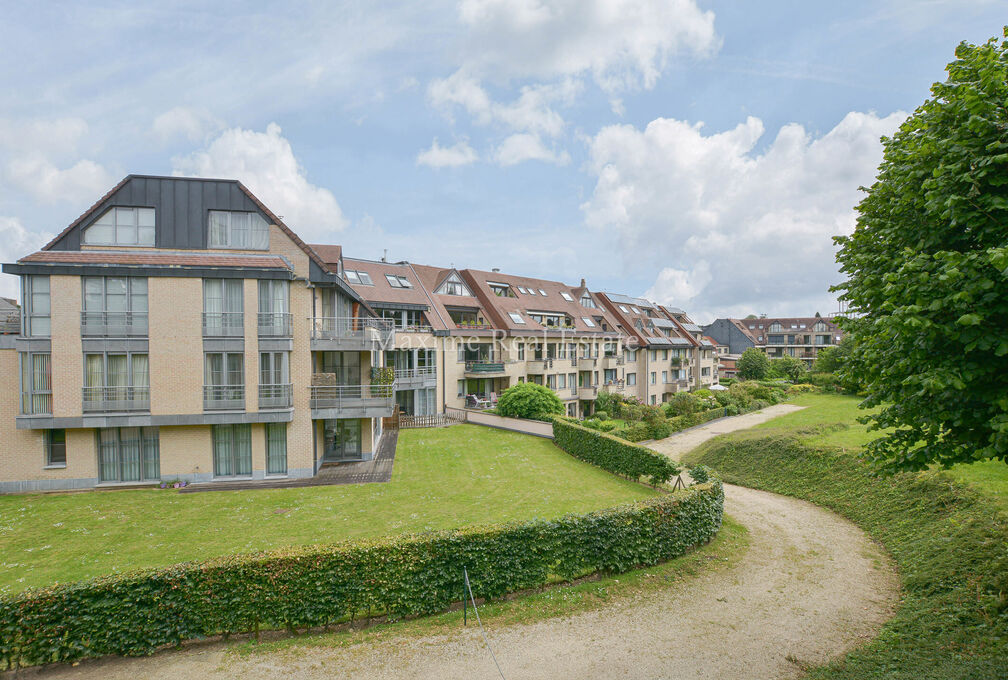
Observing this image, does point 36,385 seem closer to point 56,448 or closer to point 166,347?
point 56,448

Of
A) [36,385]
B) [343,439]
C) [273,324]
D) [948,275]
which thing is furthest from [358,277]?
[948,275]

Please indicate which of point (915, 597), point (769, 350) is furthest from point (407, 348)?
point (769, 350)

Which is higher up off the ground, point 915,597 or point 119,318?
point 119,318

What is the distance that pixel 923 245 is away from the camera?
8.49m

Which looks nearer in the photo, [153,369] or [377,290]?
[153,369]

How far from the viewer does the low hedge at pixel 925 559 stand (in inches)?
336

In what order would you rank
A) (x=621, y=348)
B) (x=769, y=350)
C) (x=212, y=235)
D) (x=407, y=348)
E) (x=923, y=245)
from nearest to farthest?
(x=923, y=245) < (x=212, y=235) < (x=407, y=348) < (x=621, y=348) < (x=769, y=350)

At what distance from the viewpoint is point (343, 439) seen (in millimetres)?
25109

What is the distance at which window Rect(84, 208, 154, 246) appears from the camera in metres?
20.9

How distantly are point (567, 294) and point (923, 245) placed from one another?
139 feet

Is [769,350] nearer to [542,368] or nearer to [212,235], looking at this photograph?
[542,368]

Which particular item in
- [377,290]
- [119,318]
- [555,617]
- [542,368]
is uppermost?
[377,290]

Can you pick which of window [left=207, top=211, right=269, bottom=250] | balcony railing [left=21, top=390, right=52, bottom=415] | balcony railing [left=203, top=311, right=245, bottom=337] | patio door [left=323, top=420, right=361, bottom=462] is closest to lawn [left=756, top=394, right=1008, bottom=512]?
patio door [left=323, top=420, right=361, bottom=462]

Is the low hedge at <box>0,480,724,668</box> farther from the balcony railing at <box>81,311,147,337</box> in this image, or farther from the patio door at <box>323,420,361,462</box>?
the patio door at <box>323,420,361,462</box>
